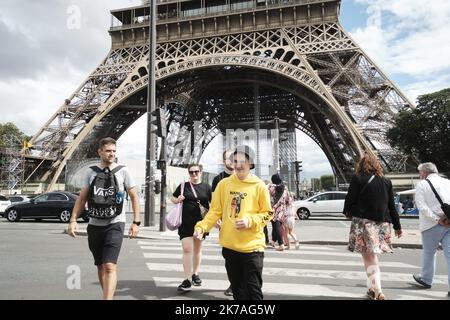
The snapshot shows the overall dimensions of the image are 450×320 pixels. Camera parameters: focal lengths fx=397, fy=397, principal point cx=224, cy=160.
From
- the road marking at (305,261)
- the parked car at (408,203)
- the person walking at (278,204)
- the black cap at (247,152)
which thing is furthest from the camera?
the parked car at (408,203)

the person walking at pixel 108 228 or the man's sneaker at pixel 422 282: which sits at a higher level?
the person walking at pixel 108 228

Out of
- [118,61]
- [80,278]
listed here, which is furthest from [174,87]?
[80,278]

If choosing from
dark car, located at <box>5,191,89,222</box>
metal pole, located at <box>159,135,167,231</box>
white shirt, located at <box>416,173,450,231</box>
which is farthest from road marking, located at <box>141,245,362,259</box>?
dark car, located at <box>5,191,89,222</box>

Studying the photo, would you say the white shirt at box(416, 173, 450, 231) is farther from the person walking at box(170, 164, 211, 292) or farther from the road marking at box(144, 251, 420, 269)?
the person walking at box(170, 164, 211, 292)

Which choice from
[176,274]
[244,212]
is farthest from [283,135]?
[244,212]

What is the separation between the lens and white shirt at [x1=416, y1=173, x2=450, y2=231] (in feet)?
16.5

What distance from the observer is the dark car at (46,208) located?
52.2ft

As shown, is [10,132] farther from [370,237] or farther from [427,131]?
[370,237]

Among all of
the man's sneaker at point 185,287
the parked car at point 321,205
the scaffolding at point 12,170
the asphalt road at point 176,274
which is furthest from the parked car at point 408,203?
the scaffolding at point 12,170

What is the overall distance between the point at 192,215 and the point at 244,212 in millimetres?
1981

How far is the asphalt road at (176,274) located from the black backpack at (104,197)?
1.26 m

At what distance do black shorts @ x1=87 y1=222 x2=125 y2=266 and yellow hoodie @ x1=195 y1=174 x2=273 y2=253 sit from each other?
2.99 feet

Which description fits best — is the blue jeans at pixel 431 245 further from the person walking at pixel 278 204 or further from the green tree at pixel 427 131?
the green tree at pixel 427 131

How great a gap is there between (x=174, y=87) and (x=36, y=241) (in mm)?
25250
